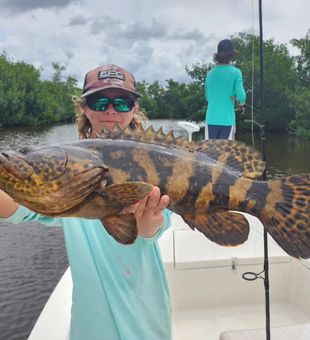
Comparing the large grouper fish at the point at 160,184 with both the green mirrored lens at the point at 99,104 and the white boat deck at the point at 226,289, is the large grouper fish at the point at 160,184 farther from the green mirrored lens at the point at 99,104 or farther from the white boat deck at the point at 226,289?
the white boat deck at the point at 226,289

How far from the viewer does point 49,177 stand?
1.90m

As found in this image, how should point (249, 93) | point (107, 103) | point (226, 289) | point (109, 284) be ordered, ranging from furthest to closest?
point (249, 93) < point (226, 289) < point (107, 103) < point (109, 284)

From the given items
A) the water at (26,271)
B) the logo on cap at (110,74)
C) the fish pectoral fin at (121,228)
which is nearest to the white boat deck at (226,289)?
the water at (26,271)

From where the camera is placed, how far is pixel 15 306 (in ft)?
31.9

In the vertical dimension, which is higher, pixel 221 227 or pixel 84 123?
pixel 84 123

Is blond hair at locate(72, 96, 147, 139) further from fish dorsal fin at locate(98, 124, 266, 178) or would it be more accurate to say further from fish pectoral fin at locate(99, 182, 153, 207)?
fish pectoral fin at locate(99, 182, 153, 207)

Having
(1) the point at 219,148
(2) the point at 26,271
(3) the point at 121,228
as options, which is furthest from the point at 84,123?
(2) the point at 26,271

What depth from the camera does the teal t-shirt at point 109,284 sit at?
2471 mm

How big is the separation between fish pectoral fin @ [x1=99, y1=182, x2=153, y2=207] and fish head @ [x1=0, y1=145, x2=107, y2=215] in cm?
8

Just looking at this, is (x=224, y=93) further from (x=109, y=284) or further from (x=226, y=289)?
(x=109, y=284)

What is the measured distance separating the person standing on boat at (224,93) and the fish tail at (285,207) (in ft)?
21.5

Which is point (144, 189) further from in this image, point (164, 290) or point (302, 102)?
point (302, 102)

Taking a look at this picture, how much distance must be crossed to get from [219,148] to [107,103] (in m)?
0.90

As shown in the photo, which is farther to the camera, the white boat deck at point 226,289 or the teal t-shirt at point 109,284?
the white boat deck at point 226,289
